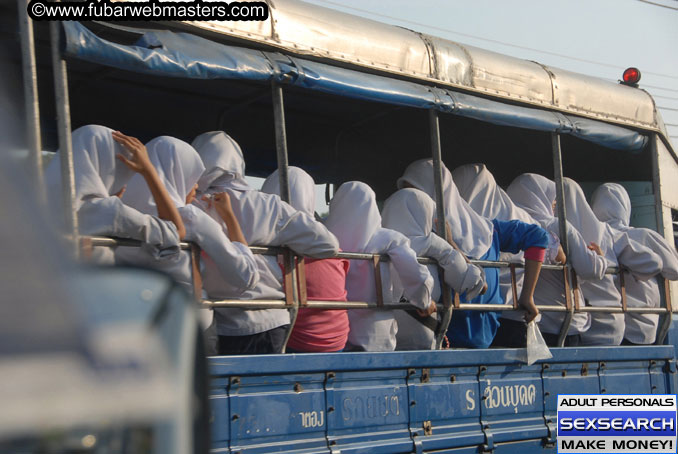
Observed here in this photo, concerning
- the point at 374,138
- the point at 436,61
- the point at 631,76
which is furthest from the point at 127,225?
the point at 631,76

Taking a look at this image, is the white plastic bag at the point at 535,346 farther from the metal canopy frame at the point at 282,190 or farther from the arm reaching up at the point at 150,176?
the arm reaching up at the point at 150,176

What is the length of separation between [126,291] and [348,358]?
356 cm

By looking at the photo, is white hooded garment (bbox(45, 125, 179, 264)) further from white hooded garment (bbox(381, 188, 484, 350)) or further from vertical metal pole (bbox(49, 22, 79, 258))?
white hooded garment (bbox(381, 188, 484, 350))

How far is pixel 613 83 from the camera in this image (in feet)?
20.9

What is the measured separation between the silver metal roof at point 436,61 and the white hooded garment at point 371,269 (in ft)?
2.38

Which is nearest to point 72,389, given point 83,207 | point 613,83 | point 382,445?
point 83,207

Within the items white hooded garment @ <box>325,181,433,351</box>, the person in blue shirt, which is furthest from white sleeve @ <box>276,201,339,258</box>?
the person in blue shirt

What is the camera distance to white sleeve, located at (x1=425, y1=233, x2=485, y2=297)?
463 centimetres

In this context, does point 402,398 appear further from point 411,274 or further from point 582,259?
point 582,259

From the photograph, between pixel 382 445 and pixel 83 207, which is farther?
pixel 382 445

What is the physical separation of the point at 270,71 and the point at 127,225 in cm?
114

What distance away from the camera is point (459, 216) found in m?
5.14

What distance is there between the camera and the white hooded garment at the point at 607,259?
5.90 meters

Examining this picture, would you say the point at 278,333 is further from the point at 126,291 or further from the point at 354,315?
the point at 126,291
